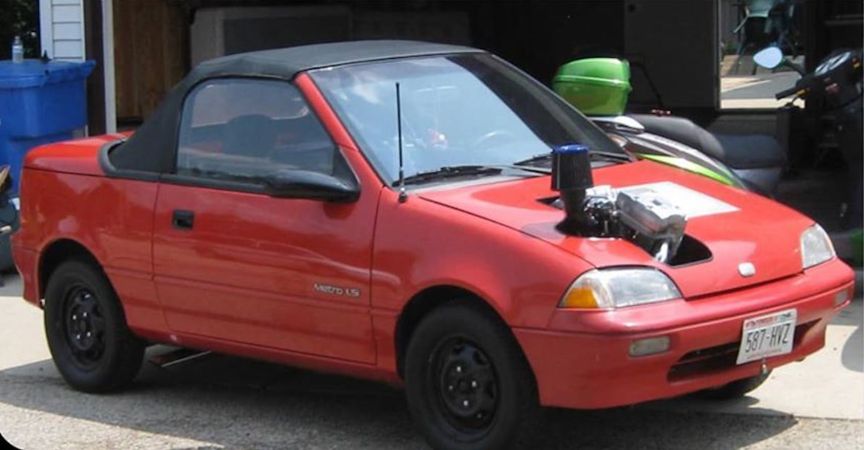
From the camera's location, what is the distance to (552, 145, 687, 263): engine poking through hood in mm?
4758

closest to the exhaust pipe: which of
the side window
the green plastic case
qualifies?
the side window

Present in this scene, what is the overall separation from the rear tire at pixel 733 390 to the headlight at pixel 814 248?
69 cm

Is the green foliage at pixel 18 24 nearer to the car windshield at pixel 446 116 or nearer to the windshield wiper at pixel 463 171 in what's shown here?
the car windshield at pixel 446 116

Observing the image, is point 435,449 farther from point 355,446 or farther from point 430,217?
point 430,217

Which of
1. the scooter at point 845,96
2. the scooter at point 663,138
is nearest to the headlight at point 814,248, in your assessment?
the scooter at point 663,138

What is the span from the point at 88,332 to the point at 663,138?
3231 millimetres

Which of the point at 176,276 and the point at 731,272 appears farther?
the point at 176,276

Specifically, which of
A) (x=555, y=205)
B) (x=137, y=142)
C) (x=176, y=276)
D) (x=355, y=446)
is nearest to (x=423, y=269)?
(x=555, y=205)

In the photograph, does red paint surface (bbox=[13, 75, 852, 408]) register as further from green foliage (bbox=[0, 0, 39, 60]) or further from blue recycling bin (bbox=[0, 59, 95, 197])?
green foliage (bbox=[0, 0, 39, 60])

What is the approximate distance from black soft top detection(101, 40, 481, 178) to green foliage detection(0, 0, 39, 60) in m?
10.9

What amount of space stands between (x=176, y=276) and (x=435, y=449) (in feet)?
4.98

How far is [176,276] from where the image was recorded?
5.85 metres

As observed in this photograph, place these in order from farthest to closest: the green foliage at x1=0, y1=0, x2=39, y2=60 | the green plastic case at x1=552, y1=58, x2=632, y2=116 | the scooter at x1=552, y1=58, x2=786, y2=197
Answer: the green foliage at x1=0, y1=0, x2=39, y2=60 < the green plastic case at x1=552, y1=58, x2=632, y2=116 < the scooter at x1=552, y1=58, x2=786, y2=197

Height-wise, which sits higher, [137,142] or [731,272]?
[137,142]
